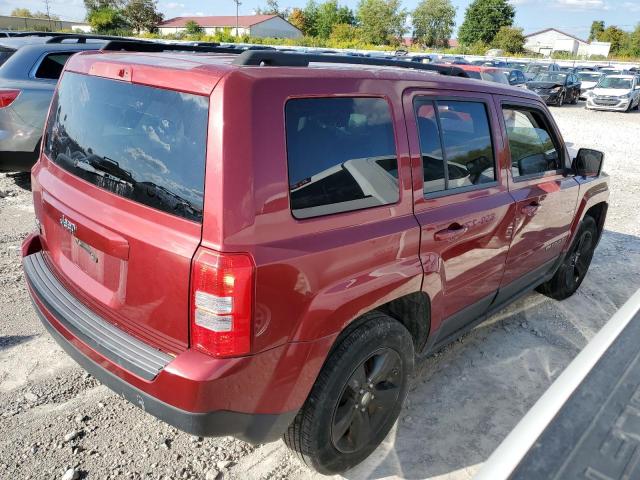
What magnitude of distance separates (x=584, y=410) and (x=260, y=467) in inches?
67.9

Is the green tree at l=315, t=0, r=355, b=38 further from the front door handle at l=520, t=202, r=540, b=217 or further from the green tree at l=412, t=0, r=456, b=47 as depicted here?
the front door handle at l=520, t=202, r=540, b=217

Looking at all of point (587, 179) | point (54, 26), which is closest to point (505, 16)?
point (54, 26)

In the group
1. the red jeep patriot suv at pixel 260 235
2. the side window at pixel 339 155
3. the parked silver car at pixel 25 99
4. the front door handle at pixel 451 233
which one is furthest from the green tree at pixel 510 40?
the side window at pixel 339 155

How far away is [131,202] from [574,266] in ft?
13.0

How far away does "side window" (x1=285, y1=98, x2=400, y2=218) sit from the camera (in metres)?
1.95

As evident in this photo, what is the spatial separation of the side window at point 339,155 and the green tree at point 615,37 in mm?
95996

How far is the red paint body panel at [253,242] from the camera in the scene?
1796mm

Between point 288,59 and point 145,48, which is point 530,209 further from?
point 145,48

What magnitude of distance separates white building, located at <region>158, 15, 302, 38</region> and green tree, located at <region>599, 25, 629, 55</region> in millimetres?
51493

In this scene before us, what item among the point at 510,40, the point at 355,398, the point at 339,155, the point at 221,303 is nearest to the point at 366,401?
the point at 355,398

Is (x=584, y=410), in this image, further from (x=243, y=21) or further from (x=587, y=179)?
(x=243, y=21)

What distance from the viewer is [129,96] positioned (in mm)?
2133

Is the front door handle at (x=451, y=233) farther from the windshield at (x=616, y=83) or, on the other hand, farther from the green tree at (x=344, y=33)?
the green tree at (x=344, y=33)

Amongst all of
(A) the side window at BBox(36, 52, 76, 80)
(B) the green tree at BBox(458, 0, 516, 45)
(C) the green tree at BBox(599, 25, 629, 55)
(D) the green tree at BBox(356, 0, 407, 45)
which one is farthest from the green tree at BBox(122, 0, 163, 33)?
(A) the side window at BBox(36, 52, 76, 80)
